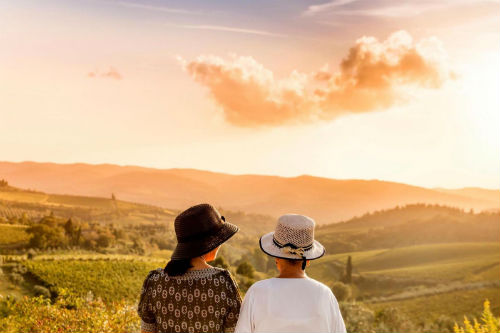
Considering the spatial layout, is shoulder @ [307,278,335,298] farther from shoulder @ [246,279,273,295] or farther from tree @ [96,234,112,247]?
tree @ [96,234,112,247]

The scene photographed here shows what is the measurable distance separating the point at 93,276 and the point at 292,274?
36.5 metres

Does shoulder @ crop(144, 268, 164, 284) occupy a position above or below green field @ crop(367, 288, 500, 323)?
above

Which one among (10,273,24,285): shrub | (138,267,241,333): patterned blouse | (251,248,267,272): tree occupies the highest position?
(138,267,241,333): patterned blouse

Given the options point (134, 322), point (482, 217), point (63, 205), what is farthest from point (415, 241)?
point (134, 322)

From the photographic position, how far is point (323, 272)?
76812 millimetres

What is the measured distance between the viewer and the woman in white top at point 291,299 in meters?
3.11

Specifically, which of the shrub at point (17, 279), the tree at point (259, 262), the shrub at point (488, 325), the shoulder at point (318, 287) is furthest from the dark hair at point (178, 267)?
the tree at point (259, 262)

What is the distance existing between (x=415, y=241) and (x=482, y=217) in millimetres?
19507

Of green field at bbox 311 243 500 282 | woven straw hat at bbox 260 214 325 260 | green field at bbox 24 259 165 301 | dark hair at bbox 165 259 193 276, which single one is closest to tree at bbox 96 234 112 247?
green field at bbox 24 259 165 301

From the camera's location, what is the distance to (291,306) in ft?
10.2

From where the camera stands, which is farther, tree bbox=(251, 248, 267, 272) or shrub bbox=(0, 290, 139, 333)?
tree bbox=(251, 248, 267, 272)

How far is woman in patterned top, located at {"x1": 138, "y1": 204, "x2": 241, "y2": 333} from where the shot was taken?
341 cm

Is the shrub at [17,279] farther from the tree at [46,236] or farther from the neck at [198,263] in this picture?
the neck at [198,263]

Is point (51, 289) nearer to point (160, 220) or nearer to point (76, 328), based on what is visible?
point (76, 328)
